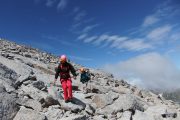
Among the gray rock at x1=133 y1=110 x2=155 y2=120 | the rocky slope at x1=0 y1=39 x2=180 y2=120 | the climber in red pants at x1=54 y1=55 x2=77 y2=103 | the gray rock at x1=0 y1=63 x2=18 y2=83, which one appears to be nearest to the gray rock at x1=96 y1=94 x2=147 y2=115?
the rocky slope at x1=0 y1=39 x2=180 y2=120

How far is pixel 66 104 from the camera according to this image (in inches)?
668

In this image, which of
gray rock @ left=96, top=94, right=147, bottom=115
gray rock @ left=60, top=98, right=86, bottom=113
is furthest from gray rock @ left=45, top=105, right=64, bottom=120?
gray rock @ left=96, top=94, right=147, bottom=115

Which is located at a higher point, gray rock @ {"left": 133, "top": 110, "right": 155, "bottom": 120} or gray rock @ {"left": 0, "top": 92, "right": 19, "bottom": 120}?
gray rock @ {"left": 0, "top": 92, "right": 19, "bottom": 120}

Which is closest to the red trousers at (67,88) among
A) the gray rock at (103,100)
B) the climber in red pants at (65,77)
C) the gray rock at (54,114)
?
the climber in red pants at (65,77)

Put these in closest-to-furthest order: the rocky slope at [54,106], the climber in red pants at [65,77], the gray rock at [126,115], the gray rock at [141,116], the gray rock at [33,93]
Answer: the rocky slope at [54,106] → the gray rock at [126,115] → the gray rock at [141,116] → the gray rock at [33,93] → the climber in red pants at [65,77]

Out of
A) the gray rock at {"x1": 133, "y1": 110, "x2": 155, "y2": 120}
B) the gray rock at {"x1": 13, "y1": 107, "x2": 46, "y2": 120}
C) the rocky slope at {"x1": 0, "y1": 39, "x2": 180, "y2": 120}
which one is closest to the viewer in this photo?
the gray rock at {"x1": 13, "y1": 107, "x2": 46, "y2": 120}

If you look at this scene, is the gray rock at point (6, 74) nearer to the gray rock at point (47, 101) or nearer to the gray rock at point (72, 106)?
the gray rock at point (47, 101)

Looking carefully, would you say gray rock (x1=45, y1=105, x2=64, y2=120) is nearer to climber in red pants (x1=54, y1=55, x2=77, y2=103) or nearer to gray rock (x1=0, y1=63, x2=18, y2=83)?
climber in red pants (x1=54, y1=55, x2=77, y2=103)

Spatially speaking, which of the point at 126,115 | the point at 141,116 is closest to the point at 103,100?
the point at 126,115

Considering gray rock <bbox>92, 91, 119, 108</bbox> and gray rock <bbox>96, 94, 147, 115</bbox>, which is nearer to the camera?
gray rock <bbox>96, 94, 147, 115</bbox>

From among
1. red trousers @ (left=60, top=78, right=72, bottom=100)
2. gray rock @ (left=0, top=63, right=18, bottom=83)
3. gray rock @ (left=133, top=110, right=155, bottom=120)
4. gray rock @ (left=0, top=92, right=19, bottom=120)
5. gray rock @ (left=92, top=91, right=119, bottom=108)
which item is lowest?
gray rock @ (left=133, top=110, right=155, bottom=120)

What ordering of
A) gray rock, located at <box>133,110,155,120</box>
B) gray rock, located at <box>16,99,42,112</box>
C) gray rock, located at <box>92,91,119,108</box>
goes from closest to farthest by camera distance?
gray rock, located at <box>16,99,42,112</box>
gray rock, located at <box>133,110,155,120</box>
gray rock, located at <box>92,91,119,108</box>

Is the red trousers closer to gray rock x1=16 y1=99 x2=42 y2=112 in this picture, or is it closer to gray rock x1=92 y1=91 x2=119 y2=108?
gray rock x1=16 y1=99 x2=42 y2=112

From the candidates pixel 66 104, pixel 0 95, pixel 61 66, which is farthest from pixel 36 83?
pixel 0 95
